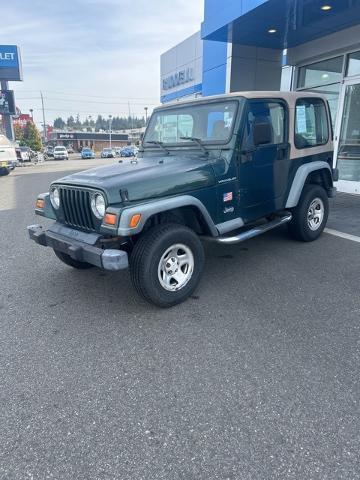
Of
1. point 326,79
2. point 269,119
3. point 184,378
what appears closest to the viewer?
point 184,378

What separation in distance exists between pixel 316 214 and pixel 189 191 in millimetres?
2881

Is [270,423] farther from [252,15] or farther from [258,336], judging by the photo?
[252,15]

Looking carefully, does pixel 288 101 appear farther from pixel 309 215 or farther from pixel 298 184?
pixel 309 215

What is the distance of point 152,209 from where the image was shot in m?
3.23

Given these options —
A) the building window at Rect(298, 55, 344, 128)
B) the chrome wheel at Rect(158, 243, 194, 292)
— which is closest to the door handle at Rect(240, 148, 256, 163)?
the chrome wheel at Rect(158, 243, 194, 292)

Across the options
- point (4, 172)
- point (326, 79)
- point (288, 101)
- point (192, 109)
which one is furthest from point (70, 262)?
point (4, 172)

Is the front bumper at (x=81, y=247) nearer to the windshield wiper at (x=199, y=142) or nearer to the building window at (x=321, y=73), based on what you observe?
the windshield wiper at (x=199, y=142)

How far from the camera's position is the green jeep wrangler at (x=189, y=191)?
3.31 meters

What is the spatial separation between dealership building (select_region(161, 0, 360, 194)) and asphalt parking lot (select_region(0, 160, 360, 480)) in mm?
6251

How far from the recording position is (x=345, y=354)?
2.79m

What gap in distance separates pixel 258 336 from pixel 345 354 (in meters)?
0.69

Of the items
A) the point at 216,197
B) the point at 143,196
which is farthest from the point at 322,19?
the point at 143,196

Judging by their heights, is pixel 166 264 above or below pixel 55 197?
below

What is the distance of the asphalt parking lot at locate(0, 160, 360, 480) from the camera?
1925mm
